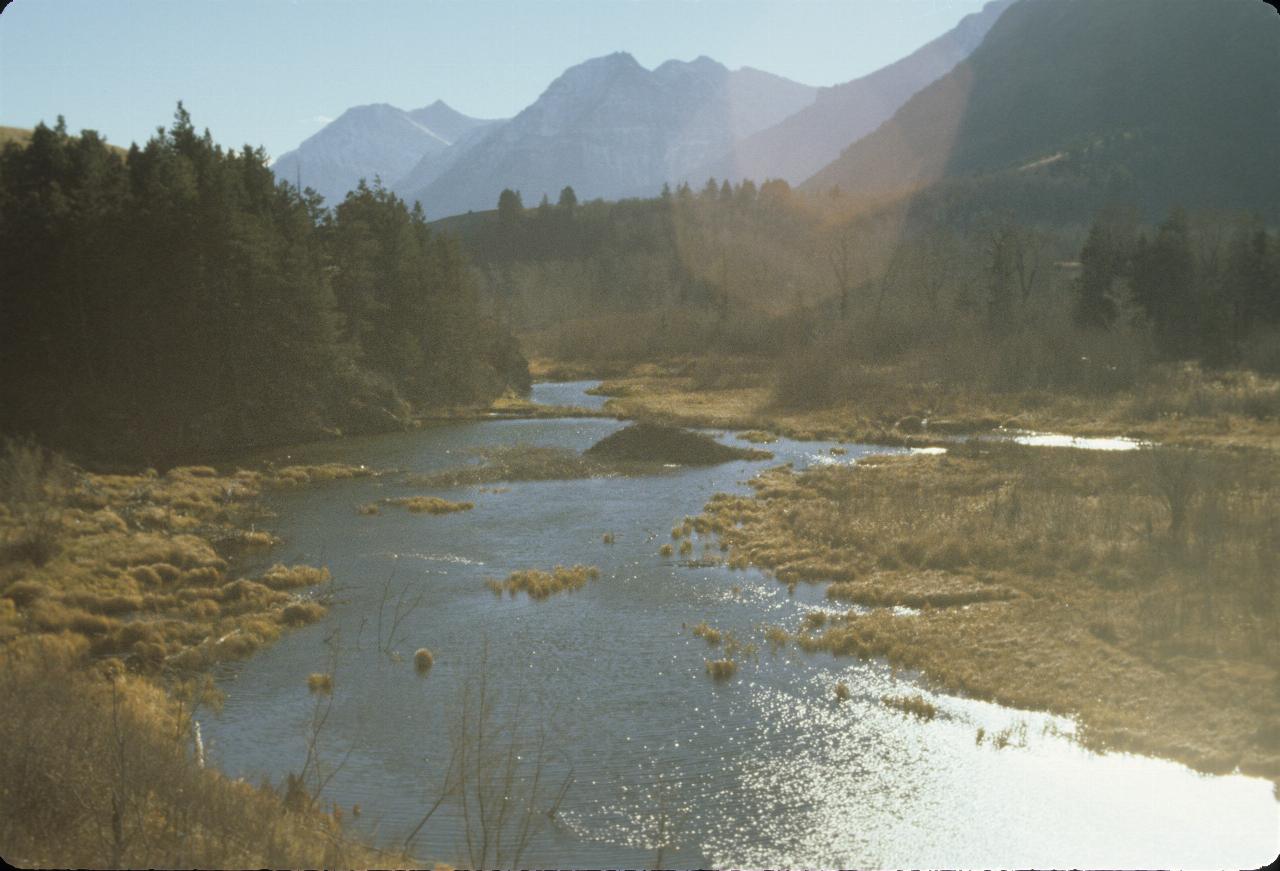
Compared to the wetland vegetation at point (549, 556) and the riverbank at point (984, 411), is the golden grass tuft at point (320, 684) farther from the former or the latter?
the riverbank at point (984, 411)

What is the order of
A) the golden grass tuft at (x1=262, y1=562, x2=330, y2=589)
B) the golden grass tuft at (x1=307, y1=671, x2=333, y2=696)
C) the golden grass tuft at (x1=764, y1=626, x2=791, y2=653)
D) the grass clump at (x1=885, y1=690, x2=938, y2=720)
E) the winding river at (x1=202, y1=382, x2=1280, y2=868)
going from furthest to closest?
the golden grass tuft at (x1=262, y1=562, x2=330, y2=589)
the golden grass tuft at (x1=764, y1=626, x2=791, y2=653)
the golden grass tuft at (x1=307, y1=671, x2=333, y2=696)
the grass clump at (x1=885, y1=690, x2=938, y2=720)
the winding river at (x1=202, y1=382, x2=1280, y2=868)

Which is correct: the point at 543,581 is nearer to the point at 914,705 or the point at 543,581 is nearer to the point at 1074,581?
the point at 914,705

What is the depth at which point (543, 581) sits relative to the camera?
28500mm

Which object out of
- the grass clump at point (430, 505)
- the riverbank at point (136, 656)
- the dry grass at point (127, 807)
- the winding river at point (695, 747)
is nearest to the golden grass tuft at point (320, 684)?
the winding river at point (695, 747)

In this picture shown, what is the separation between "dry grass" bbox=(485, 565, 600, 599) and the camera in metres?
28.1

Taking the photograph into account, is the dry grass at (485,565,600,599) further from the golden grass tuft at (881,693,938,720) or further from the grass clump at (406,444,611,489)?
the grass clump at (406,444,611,489)

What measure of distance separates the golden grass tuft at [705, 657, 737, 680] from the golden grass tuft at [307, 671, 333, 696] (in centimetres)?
744

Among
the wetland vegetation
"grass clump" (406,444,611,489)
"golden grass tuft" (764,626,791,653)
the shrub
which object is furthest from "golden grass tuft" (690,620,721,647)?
"grass clump" (406,444,611,489)

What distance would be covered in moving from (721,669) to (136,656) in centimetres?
1216

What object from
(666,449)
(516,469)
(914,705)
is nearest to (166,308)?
(516,469)

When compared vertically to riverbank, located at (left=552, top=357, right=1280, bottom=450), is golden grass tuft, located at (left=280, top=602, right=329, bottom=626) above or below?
below

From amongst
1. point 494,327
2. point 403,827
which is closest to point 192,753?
point 403,827

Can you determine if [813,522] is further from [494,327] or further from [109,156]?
[494,327]

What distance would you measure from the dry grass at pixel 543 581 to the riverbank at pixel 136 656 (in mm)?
4845
